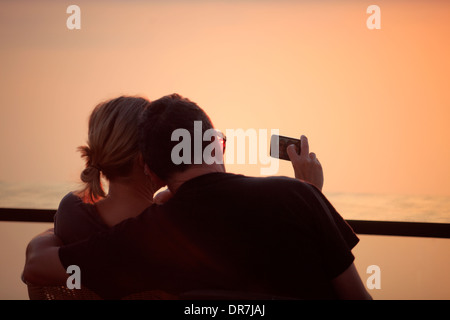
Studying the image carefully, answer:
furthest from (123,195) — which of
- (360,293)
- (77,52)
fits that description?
(77,52)

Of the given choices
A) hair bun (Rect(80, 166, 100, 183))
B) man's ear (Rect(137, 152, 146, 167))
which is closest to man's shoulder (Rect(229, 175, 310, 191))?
man's ear (Rect(137, 152, 146, 167))

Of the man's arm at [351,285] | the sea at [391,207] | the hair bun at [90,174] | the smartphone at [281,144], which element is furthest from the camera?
the sea at [391,207]

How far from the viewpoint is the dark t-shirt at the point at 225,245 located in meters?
0.97

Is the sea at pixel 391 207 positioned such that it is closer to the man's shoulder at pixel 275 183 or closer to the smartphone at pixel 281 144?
the smartphone at pixel 281 144

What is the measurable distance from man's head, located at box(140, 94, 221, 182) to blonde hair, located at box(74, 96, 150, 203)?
14 cm

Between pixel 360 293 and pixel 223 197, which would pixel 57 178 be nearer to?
pixel 223 197

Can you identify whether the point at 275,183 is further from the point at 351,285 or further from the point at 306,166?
the point at 306,166

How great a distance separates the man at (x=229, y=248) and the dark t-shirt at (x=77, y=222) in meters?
0.13

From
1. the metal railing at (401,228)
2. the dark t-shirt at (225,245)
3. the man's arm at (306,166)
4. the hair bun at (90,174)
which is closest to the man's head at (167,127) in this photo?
the dark t-shirt at (225,245)

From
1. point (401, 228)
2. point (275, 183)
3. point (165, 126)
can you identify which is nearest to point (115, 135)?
point (165, 126)

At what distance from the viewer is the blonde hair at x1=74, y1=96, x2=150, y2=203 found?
1.24 m

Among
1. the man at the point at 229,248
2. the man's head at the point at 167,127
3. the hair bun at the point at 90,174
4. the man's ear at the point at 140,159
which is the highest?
the man's head at the point at 167,127

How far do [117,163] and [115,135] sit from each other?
73mm

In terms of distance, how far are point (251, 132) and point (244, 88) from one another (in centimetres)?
23
